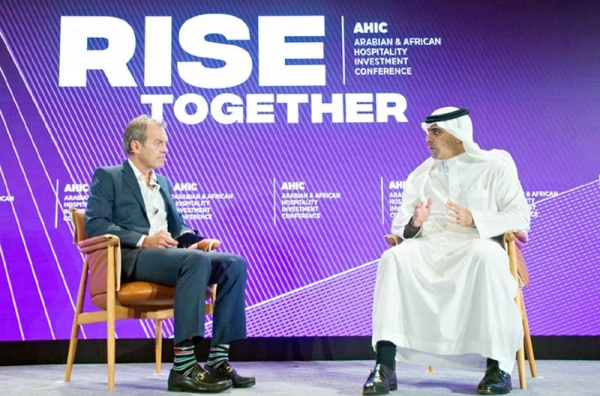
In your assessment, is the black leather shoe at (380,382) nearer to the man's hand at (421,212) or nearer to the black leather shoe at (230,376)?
the black leather shoe at (230,376)

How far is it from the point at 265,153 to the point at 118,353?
1.62 meters

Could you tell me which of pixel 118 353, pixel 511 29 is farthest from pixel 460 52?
pixel 118 353

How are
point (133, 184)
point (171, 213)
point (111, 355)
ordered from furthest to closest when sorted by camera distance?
1. point (171, 213)
2. point (133, 184)
3. point (111, 355)

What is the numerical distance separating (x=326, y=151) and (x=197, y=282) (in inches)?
72.4

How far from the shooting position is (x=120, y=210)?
356 centimetres

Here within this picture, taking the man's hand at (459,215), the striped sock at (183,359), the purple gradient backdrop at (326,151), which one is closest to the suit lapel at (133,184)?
the striped sock at (183,359)

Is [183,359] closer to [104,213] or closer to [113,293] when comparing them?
[113,293]

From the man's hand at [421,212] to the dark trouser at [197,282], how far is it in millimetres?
863

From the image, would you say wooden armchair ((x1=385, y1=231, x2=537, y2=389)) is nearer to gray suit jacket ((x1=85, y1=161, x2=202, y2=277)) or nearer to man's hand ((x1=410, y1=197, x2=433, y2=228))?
man's hand ((x1=410, y1=197, x2=433, y2=228))

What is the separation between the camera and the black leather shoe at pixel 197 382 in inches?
121

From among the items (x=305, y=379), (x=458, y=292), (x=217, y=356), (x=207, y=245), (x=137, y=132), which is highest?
(x=137, y=132)

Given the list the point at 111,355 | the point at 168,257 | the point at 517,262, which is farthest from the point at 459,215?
the point at 111,355

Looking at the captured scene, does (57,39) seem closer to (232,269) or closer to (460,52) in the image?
(232,269)

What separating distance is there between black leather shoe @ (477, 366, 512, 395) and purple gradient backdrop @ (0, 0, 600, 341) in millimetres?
1653
